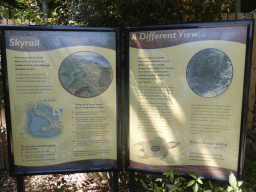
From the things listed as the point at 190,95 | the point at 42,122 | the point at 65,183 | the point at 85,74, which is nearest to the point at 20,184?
the point at 42,122

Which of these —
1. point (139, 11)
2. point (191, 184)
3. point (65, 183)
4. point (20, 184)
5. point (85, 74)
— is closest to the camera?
point (191, 184)

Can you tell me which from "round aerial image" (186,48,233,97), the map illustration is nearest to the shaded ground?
the map illustration

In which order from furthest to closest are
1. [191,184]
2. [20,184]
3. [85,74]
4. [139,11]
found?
1. [139,11]
2. [20,184]
3. [85,74]
4. [191,184]

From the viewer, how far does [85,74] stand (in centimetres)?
191

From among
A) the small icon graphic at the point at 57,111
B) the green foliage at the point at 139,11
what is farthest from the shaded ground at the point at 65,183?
the green foliage at the point at 139,11

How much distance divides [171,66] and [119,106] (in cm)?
73

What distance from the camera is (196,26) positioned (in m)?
1.74

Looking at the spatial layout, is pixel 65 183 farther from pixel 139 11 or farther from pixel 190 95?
pixel 139 11

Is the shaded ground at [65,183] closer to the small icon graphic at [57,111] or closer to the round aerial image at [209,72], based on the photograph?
the small icon graphic at [57,111]

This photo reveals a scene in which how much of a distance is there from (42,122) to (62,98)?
36 cm

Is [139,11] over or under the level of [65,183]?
over

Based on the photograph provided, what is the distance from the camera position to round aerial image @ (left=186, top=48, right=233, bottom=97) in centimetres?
175

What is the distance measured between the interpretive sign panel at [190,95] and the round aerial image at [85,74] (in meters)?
0.29

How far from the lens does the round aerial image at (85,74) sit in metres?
1.88
